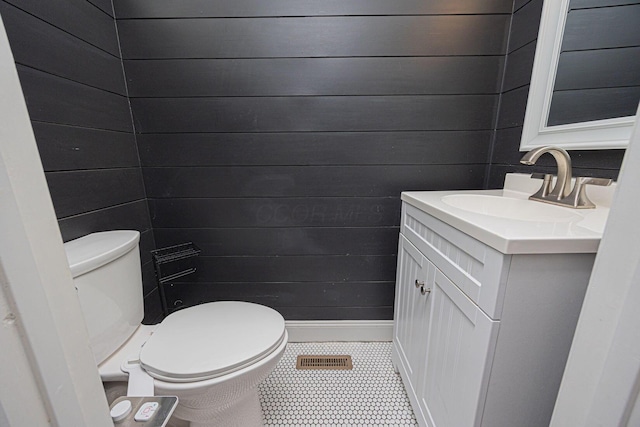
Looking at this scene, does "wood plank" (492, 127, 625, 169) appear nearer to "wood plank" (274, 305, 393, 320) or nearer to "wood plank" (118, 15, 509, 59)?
A: "wood plank" (118, 15, 509, 59)

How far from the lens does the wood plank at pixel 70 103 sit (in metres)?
0.79

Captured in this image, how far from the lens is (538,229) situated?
55 centimetres

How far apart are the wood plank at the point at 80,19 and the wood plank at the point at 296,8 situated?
113mm

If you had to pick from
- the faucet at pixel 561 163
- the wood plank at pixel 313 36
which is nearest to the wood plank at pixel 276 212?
the faucet at pixel 561 163

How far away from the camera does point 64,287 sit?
29 centimetres

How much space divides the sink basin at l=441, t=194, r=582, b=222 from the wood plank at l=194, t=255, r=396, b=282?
0.47 metres

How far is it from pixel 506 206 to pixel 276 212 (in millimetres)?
983

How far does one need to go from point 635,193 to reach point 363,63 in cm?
105

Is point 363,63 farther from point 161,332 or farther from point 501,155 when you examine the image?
point 161,332

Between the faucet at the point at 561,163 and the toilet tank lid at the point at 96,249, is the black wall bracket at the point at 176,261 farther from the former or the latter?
the faucet at the point at 561,163

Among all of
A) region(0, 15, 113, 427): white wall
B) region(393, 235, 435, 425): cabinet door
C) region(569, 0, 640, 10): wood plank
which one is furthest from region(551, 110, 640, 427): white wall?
region(569, 0, 640, 10): wood plank

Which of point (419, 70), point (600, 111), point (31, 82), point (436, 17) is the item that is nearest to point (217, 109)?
point (31, 82)

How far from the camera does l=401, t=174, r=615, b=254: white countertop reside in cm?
50

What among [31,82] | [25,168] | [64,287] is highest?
[31,82]
